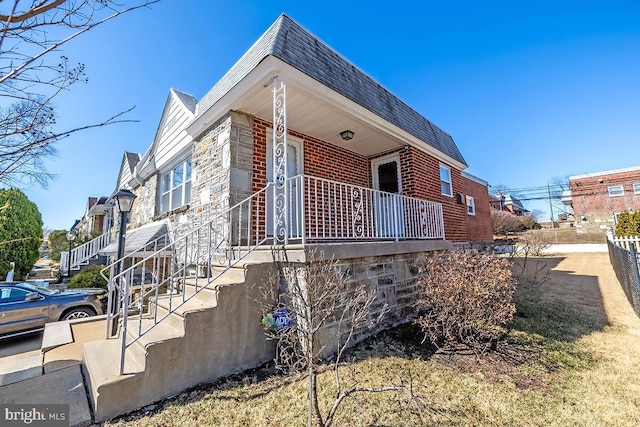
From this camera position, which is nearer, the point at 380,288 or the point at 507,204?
the point at 380,288

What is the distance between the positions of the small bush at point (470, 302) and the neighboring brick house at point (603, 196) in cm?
2512

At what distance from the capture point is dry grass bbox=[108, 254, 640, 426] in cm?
254

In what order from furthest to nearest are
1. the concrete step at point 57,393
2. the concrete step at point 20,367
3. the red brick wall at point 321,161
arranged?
the red brick wall at point 321,161, the concrete step at point 20,367, the concrete step at point 57,393

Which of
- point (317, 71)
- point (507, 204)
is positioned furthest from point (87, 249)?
point (507, 204)

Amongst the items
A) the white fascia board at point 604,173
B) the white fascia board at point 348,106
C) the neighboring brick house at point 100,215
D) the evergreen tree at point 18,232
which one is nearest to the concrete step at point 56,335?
the white fascia board at point 348,106

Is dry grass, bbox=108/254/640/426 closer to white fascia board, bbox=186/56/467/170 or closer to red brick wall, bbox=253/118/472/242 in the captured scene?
red brick wall, bbox=253/118/472/242

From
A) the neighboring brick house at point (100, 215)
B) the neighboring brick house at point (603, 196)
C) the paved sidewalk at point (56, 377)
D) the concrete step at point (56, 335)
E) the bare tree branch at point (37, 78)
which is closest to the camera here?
the bare tree branch at point (37, 78)

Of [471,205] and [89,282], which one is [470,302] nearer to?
[471,205]

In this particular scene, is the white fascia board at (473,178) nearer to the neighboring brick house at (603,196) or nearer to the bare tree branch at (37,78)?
the neighboring brick house at (603,196)

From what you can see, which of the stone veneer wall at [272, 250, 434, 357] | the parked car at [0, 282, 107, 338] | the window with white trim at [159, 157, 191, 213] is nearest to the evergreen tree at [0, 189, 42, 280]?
the parked car at [0, 282, 107, 338]

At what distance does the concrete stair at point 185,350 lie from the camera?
2.71 metres

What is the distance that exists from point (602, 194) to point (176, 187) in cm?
3193

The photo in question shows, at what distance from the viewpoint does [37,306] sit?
6164mm

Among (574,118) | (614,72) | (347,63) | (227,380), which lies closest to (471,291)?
(227,380)
